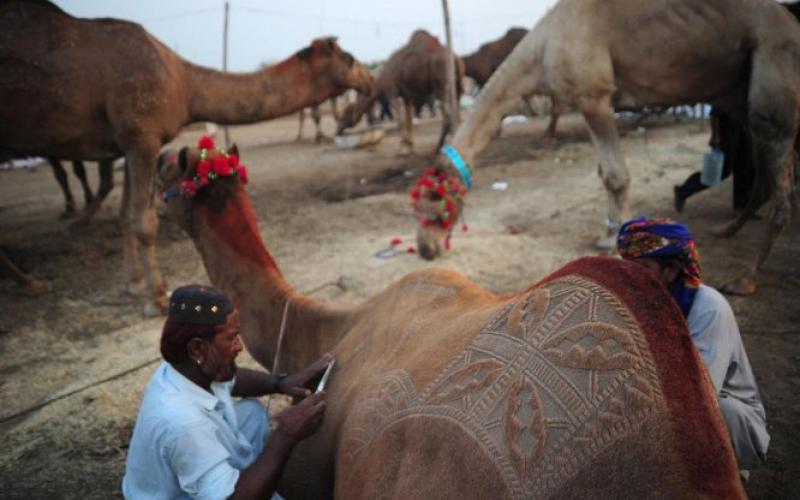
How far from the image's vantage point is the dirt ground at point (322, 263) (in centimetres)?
337

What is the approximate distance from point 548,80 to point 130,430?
16.8 feet

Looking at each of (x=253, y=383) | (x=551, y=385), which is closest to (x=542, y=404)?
(x=551, y=385)

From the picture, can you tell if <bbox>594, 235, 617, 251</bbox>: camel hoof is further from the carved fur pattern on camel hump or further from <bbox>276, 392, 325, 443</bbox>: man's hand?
the carved fur pattern on camel hump

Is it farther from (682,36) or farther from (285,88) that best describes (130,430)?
(682,36)

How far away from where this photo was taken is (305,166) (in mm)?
12844

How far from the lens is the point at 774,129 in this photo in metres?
4.84

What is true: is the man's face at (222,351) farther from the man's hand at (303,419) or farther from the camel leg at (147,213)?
the camel leg at (147,213)

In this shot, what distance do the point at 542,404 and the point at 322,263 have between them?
540 centimetres

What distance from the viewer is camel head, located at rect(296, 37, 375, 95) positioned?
6254mm

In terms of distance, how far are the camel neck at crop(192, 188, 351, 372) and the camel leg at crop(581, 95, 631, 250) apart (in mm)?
4027

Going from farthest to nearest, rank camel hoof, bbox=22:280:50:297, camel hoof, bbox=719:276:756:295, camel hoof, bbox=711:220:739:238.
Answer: camel hoof, bbox=711:220:739:238 < camel hoof, bbox=22:280:50:297 < camel hoof, bbox=719:276:756:295

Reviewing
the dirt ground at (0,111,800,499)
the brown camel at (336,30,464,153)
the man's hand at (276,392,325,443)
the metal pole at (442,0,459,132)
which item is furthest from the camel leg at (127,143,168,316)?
the brown camel at (336,30,464,153)

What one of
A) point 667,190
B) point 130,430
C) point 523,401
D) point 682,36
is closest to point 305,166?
point 667,190

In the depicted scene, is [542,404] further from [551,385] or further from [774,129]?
[774,129]
